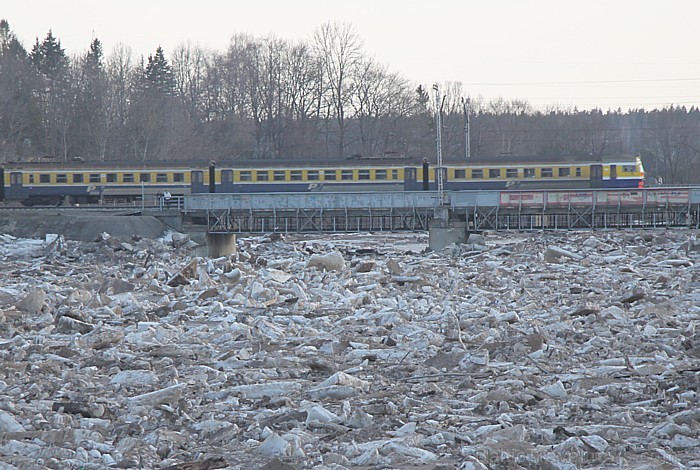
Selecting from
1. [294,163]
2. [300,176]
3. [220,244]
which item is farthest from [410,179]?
[220,244]

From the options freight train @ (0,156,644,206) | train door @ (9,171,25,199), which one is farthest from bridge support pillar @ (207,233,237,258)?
train door @ (9,171,25,199)

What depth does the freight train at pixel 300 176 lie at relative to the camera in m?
49.7

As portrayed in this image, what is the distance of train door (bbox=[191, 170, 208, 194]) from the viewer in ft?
165

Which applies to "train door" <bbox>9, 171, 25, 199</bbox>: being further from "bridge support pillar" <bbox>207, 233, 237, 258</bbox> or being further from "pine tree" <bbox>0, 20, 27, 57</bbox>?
"pine tree" <bbox>0, 20, 27, 57</bbox>

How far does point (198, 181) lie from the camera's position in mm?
50344

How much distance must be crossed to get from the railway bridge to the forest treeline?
26060 millimetres

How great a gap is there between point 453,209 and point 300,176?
42.4 feet

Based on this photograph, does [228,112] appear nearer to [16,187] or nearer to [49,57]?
[49,57]

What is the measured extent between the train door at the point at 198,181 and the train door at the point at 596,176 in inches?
811

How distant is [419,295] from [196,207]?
20.0 metres

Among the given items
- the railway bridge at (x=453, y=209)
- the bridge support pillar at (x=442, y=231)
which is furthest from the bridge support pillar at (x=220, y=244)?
the bridge support pillar at (x=442, y=231)

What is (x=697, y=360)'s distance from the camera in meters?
13.1

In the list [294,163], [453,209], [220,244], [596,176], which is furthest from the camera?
[294,163]

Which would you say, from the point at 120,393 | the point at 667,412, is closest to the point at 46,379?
the point at 120,393
